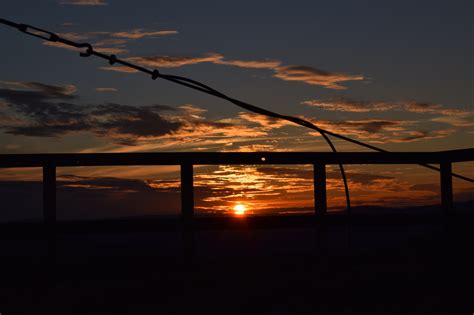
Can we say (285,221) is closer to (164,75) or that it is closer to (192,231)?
(192,231)

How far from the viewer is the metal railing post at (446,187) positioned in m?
7.40

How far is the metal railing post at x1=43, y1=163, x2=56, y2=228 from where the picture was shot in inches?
264

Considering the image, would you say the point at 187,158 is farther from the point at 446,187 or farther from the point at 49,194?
the point at 446,187

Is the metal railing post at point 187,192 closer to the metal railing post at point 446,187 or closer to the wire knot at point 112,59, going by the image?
the wire knot at point 112,59

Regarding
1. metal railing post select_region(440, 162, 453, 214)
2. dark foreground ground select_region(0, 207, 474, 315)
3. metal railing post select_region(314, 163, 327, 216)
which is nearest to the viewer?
dark foreground ground select_region(0, 207, 474, 315)

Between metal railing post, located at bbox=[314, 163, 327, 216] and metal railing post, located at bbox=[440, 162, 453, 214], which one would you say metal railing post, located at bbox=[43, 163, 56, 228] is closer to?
metal railing post, located at bbox=[314, 163, 327, 216]

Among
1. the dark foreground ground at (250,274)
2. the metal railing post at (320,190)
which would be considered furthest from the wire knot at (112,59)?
the metal railing post at (320,190)

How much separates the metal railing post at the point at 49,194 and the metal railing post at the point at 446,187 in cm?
455

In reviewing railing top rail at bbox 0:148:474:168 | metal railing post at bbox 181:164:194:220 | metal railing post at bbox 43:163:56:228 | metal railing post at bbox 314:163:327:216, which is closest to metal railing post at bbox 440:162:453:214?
railing top rail at bbox 0:148:474:168

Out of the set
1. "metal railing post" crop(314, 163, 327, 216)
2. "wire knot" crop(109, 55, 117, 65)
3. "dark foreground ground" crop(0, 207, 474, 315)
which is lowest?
"dark foreground ground" crop(0, 207, 474, 315)

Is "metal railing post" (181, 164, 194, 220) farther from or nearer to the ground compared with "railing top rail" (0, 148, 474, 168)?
nearer to the ground

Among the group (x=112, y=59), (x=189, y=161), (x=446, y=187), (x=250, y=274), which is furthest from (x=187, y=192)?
(x=446, y=187)

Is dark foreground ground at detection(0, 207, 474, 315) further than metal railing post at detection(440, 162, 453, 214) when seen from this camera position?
No

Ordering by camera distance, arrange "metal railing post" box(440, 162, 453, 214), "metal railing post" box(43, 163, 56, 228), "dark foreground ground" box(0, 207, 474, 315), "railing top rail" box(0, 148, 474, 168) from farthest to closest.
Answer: "metal railing post" box(440, 162, 453, 214), "railing top rail" box(0, 148, 474, 168), "metal railing post" box(43, 163, 56, 228), "dark foreground ground" box(0, 207, 474, 315)
